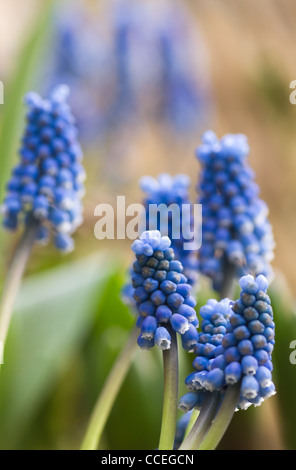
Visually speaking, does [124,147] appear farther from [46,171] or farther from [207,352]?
[207,352]

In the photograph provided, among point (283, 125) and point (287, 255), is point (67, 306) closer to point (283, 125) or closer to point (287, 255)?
point (287, 255)

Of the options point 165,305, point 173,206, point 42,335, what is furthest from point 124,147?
point 165,305

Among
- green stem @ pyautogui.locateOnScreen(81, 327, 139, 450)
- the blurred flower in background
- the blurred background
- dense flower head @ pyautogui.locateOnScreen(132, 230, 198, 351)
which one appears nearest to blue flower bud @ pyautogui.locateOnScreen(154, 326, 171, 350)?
dense flower head @ pyautogui.locateOnScreen(132, 230, 198, 351)

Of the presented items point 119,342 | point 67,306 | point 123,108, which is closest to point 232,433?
point 119,342

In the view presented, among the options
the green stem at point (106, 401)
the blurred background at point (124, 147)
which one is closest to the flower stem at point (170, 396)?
the green stem at point (106, 401)

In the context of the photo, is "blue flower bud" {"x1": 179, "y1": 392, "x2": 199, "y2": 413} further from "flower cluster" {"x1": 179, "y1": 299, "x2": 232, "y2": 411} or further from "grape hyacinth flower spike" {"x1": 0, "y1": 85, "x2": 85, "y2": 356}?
"grape hyacinth flower spike" {"x1": 0, "y1": 85, "x2": 85, "y2": 356}
